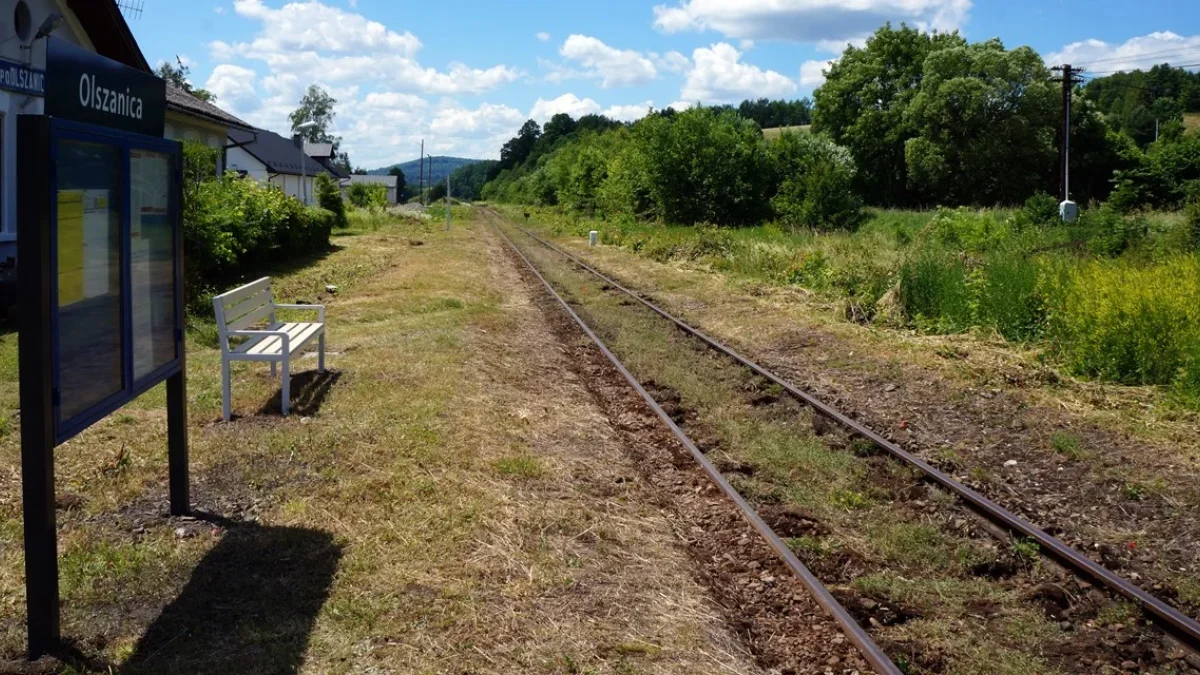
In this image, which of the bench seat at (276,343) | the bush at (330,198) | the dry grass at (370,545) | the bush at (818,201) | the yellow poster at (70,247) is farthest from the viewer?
the bush at (330,198)

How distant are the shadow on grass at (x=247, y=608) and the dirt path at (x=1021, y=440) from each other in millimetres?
4373

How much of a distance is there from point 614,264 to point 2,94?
17.6 metres

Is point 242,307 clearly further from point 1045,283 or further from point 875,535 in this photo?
point 1045,283

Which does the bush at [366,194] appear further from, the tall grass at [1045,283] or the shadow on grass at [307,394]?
the shadow on grass at [307,394]

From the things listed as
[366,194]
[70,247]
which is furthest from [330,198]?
[70,247]

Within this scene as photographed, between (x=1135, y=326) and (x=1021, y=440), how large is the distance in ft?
8.13

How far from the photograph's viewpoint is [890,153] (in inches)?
2645

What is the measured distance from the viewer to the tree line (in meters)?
40.5

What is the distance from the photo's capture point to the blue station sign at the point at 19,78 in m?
13.3

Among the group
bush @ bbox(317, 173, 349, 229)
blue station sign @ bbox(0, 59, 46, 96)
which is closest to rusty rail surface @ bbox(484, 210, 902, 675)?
blue station sign @ bbox(0, 59, 46, 96)

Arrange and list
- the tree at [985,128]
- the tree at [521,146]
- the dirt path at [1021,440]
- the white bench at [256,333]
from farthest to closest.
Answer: the tree at [521,146]
the tree at [985,128]
the white bench at [256,333]
the dirt path at [1021,440]

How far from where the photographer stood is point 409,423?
8109mm

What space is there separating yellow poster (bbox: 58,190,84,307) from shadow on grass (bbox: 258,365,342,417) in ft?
12.7

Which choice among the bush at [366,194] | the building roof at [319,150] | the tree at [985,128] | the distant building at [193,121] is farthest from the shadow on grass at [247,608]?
the building roof at [319,150]
